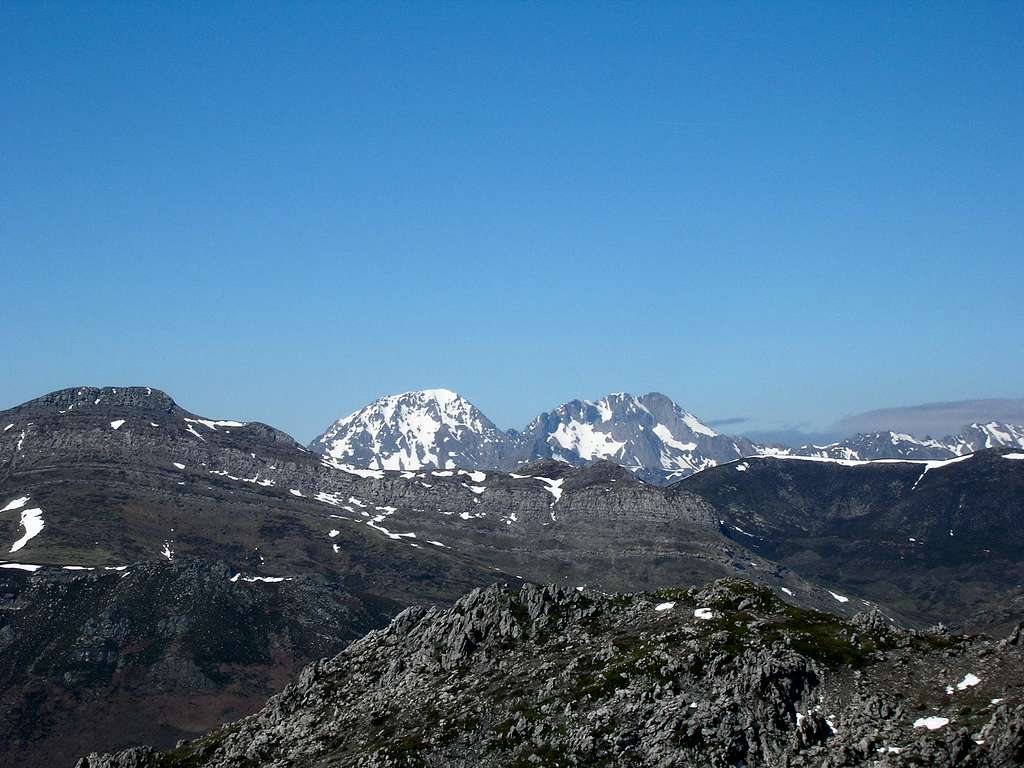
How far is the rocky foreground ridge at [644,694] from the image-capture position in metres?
102

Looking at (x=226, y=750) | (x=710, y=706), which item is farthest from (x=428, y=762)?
(x=226, y=750)

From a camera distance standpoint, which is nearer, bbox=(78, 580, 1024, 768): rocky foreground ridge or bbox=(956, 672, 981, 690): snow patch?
bbox=(78, 580, 1024, 768): rocky foreground ridge

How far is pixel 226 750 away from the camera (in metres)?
142

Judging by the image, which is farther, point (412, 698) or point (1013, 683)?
point (412, 698)

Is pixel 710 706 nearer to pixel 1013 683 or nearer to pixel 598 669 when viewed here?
pixel 598 669

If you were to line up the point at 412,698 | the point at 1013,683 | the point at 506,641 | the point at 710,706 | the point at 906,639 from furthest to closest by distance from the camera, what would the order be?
the point at 506,641 → the point at 412,698 → the point at 906,639 → the point at 710,706 → the point at 1013,683

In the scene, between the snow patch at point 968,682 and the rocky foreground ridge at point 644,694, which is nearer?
the rocky foreground ridge at point 644,694

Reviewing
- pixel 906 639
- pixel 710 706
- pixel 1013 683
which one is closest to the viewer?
pixel 1013 683

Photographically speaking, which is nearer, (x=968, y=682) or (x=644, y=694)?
(x=968, y=682)

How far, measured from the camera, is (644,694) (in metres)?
116

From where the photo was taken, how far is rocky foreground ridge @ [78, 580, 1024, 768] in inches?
4023

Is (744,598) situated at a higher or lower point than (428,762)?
higher

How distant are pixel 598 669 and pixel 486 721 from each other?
45.5ft

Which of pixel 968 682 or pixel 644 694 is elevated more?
pixel 644 694
